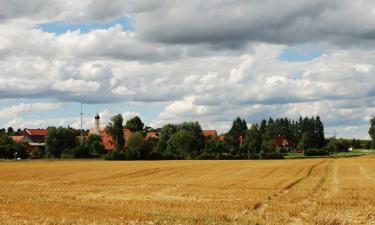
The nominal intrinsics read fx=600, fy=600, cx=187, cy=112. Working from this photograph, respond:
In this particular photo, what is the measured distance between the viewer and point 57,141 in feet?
515

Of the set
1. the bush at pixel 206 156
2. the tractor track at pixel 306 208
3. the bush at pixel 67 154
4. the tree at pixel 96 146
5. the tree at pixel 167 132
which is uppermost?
the tree at pixel 167 132

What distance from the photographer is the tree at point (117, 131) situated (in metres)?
167

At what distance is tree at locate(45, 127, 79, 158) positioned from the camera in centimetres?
15688

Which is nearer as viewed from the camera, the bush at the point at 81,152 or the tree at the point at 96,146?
the bush at the point at 81,152

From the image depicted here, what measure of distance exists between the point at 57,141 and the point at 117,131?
708 inches

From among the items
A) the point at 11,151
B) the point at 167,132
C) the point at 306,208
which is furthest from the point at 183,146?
the point at 306,208

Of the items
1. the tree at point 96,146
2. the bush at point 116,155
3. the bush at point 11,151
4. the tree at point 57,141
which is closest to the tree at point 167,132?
the tree at point 96,146

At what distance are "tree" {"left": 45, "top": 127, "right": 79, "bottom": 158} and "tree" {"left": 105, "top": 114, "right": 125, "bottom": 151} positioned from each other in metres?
11.8

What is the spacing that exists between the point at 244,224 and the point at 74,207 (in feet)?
28.8

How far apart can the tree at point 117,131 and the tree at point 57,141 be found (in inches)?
463

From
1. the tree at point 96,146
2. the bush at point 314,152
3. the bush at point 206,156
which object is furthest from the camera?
the bush at point 314,152

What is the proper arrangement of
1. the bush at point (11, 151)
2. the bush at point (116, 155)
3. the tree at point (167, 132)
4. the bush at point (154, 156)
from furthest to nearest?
the tree at point (167, 132), the bush at point (11, 151), the bush at point (154, 156), the bush at point (116, 155)

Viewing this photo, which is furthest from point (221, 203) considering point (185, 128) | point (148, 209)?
point (185, 128)

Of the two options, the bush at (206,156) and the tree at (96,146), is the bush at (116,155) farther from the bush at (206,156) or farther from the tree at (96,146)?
the tree at (96,146)
